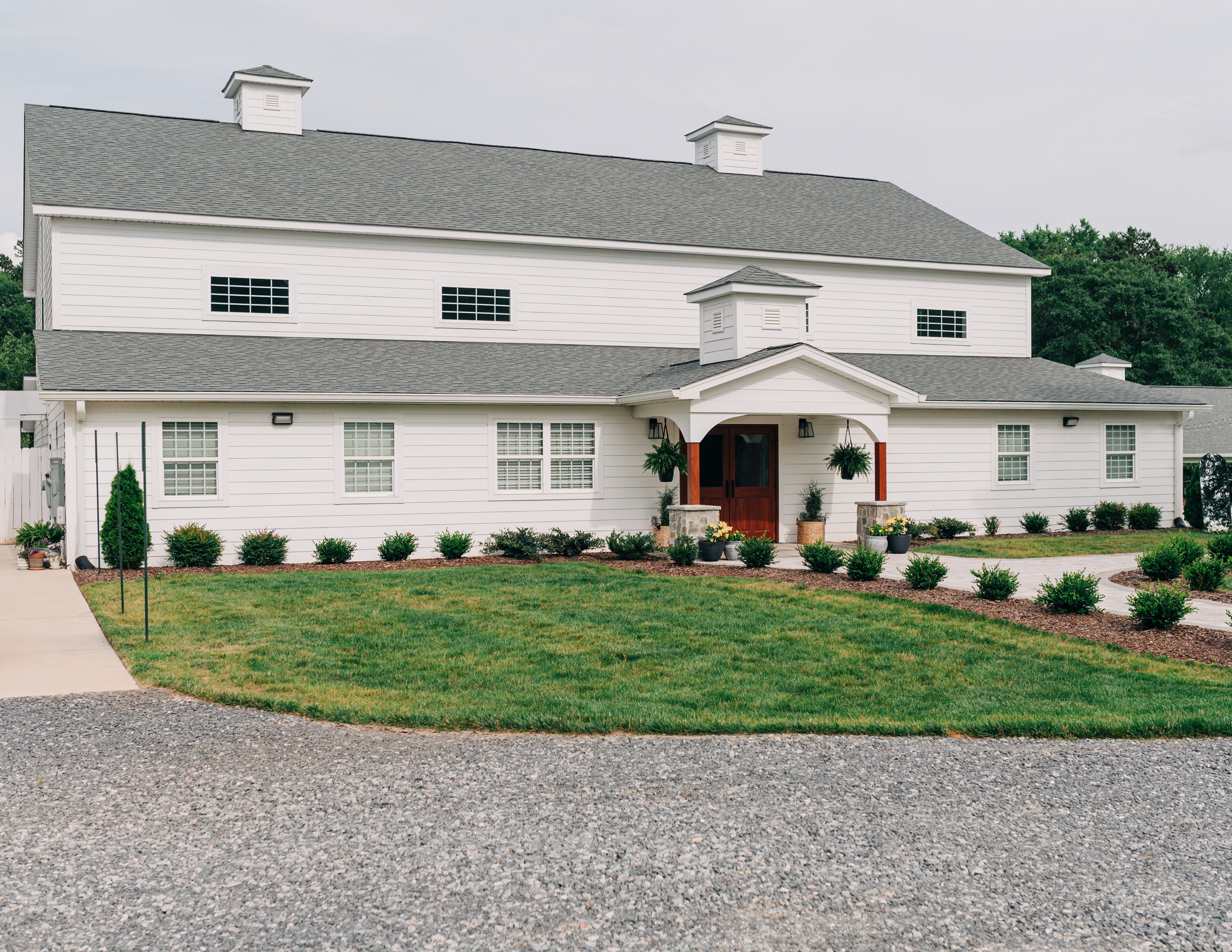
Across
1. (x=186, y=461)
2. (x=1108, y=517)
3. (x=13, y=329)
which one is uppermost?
(x=13, y=329)

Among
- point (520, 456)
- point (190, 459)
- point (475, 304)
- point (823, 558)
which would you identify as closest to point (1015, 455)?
point (823, 558)

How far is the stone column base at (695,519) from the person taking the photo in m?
17.7

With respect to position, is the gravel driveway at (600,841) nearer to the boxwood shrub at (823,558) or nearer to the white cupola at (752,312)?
the boxwood shrub at (823,558)

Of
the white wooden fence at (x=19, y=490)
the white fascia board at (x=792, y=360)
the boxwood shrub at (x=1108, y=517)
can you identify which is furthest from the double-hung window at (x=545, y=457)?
the boxwood shrub at (x=1108, y=517)

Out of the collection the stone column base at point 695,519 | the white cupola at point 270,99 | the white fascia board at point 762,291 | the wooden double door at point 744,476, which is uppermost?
the white cupola at point 270,99

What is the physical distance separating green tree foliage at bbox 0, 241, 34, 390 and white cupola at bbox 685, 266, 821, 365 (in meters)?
37.0

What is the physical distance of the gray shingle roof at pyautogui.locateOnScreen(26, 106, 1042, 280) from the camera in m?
19.4

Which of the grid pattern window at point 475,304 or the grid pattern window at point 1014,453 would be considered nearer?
the grid pattern window at point 475,304

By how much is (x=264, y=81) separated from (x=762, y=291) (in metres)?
11.3

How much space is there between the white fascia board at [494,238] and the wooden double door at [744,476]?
13.5ft

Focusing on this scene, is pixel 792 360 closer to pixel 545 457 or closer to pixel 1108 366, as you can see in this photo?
pixel 545 457

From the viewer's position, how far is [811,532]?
19984 millimetres

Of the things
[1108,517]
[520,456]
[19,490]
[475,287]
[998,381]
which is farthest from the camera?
[998,381]

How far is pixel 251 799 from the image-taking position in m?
5.83
